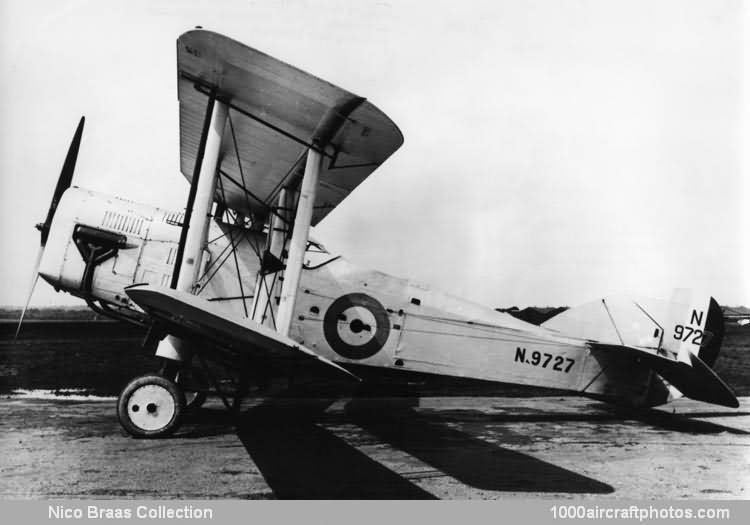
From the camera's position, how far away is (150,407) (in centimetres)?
521

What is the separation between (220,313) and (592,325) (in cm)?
490

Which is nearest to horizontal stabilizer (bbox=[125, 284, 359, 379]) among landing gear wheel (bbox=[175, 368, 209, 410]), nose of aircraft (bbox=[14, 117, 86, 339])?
landing gear wheel (bbox=[175, 368, 209, 410])

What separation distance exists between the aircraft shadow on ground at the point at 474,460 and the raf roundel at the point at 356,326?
3.15 ft

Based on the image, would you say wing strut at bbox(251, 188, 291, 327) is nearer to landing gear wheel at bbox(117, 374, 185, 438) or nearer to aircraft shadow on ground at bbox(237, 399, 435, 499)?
landing gear wheel at bbox(117, 374, 185, 438)

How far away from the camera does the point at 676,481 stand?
176 inches

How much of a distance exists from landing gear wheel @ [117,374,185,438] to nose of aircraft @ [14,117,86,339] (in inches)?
68.4

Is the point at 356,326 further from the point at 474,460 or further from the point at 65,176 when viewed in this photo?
the point at 65,176

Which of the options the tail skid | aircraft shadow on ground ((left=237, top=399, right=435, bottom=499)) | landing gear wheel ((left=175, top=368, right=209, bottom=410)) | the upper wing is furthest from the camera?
the tail skid

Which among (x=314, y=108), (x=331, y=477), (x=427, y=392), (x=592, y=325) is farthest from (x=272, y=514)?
(x=427, y=392)

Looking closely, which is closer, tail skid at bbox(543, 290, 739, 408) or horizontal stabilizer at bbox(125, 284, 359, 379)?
horizontal stabilizer at bbox(125, 284, 359, 379)

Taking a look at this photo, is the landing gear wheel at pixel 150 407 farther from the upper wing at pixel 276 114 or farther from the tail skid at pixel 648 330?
the tail skid at pixel 648 330

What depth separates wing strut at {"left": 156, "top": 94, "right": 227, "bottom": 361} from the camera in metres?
4.48

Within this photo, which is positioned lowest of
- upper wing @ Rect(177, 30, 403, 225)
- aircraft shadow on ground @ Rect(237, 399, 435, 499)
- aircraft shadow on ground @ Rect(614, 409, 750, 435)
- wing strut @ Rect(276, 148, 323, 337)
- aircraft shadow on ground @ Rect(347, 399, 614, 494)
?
aircraft shadow on ground @ Rect(237, 399, 435, 499)

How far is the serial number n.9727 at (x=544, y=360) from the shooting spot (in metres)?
6.16
